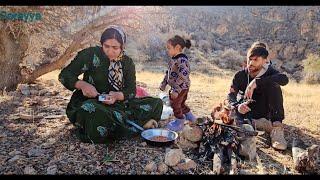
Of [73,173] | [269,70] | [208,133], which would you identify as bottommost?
[73,173]

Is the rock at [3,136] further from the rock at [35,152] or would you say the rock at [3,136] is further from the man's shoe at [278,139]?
the man's shoe at [278,139]

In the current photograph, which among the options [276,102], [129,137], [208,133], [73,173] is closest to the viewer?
→ [73,173]

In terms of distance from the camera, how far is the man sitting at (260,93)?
4371mm

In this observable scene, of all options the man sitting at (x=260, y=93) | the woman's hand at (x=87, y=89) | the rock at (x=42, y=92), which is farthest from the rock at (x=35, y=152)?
the rock at (x=42, y=92)

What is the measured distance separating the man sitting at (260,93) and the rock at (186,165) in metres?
1.11

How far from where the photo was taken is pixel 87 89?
400 centimetres

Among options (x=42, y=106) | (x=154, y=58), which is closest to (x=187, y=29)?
(x=154, y=58)

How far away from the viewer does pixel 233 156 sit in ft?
11.5

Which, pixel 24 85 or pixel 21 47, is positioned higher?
pixel 21 47

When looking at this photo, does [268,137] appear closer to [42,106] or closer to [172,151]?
[172,151]

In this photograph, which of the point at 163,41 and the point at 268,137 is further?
the point at 163,41

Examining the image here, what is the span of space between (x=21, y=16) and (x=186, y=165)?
13.5 feet

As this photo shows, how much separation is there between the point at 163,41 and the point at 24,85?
10.4 metres

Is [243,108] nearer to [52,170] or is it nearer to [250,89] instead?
[250,89]
